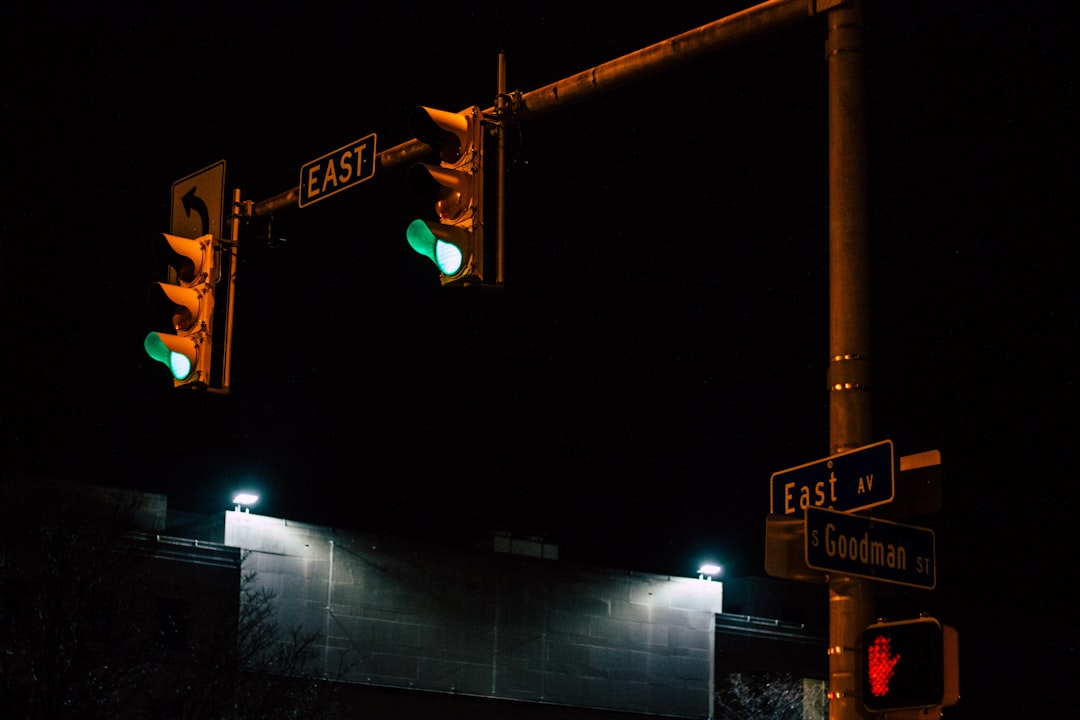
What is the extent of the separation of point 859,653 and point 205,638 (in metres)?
34.6

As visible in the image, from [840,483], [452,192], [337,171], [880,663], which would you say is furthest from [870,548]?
[337,171]

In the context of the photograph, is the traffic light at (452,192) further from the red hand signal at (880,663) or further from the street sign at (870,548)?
the red hand signal at (880,663)

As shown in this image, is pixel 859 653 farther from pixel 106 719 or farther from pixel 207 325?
pixel 106 719

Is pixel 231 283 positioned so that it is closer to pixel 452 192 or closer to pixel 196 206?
pixel 196 206

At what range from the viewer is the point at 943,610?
60.7 m

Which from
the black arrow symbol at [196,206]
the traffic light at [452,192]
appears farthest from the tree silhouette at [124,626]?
the traffic light at [452,192]

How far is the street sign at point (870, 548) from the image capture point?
772 centimetres

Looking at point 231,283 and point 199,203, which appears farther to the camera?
point 199,203

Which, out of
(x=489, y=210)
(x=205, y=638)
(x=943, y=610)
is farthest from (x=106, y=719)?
(x=943, y=610)

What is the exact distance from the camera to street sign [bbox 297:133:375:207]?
33.4 ft

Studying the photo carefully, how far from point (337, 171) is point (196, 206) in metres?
1.66

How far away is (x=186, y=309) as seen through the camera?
36.0 ft

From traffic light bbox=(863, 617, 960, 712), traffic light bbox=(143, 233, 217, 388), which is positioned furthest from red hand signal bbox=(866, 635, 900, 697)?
traffic light bbox=(143, 233, 217, 388)

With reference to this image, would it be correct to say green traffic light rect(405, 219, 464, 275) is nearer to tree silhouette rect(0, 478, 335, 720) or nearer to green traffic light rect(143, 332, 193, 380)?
green traffic light rect(143, 332, 193, 380)
